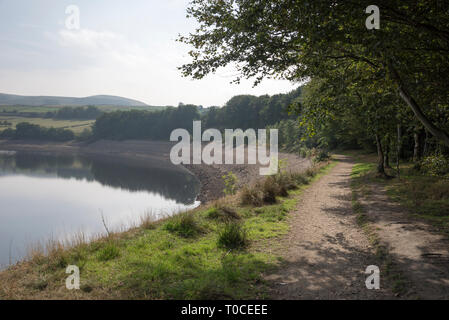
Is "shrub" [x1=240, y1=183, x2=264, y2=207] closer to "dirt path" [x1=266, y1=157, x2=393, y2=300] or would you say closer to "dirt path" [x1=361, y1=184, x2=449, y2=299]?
"dirt path" [x1=266, y1=157, x2=393, y2=300]

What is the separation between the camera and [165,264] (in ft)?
20.1

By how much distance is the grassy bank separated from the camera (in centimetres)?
502

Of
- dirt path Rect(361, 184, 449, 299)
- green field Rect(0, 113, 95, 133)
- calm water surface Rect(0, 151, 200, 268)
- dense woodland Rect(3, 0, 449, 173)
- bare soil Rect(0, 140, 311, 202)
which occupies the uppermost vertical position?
green field Rect(0, 113, 95, 133)

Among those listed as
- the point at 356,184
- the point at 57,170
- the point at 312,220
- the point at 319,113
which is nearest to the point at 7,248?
the point at 312,220

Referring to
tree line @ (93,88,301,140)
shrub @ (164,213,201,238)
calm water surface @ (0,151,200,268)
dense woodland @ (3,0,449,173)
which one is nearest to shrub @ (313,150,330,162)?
calm water surface @ (0,151,200,268)

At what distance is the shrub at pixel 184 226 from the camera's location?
891cm

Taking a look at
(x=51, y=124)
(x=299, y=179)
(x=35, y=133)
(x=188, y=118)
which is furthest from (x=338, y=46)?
(x=51, y=124)

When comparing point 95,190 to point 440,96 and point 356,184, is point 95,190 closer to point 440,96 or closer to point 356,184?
point 356,184

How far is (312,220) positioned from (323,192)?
18.8 ft

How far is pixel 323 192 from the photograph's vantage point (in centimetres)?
1548

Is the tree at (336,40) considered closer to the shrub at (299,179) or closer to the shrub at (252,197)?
the shrub at (252,197)

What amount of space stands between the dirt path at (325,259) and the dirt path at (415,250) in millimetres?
480

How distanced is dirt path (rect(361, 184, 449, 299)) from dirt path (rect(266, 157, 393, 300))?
18.9 inches
